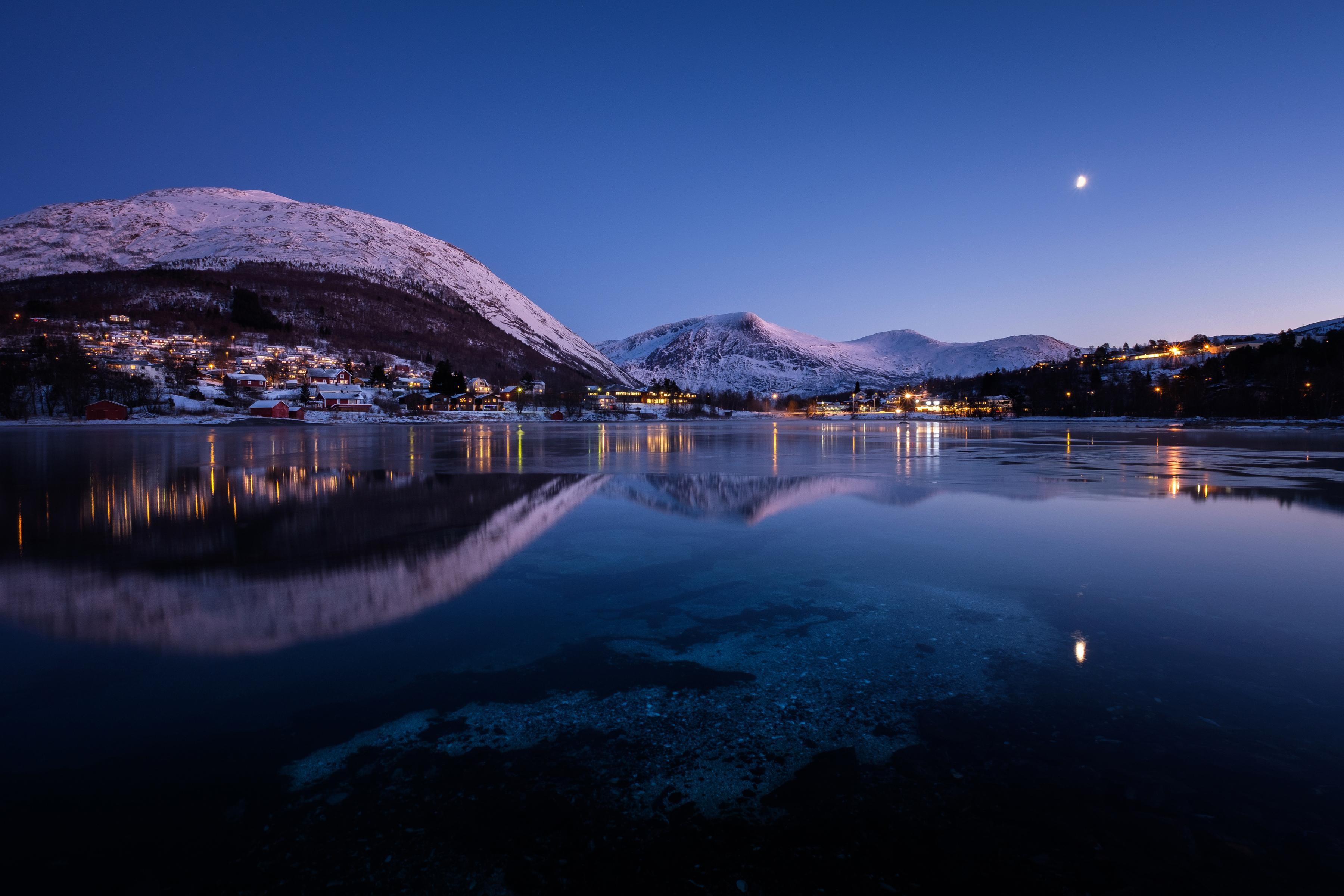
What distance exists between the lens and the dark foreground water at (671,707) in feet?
10.3

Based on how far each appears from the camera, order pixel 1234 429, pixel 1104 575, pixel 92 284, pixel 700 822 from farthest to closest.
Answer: pixel 92 284
pixel 1234 429
pixel 1104 575
pixel 700 822

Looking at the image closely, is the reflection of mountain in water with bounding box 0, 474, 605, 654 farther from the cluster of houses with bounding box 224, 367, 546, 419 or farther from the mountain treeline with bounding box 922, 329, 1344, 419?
the mountain treeline with bounding box 922, 329, 1344, 419

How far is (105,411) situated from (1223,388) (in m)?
177

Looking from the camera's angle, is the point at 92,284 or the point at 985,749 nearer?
the point at 985,749

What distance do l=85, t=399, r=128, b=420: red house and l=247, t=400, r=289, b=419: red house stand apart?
14923mm

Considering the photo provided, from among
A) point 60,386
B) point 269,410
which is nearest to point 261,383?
point 269,410

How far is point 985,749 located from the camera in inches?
161

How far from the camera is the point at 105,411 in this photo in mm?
80750

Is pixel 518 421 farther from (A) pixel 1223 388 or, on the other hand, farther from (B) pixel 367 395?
(A) pixel 1223 388

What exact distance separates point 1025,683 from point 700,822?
124 inches

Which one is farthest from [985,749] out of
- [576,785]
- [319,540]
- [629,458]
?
[629,458]

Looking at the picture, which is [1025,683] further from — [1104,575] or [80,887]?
[80,887]

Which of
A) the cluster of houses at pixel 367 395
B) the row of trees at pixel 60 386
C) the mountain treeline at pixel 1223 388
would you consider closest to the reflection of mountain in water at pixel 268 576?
the row of trees at pixel 60 386

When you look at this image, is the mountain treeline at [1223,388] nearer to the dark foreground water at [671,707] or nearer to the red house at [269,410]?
the dark foreground water at [671,707]
